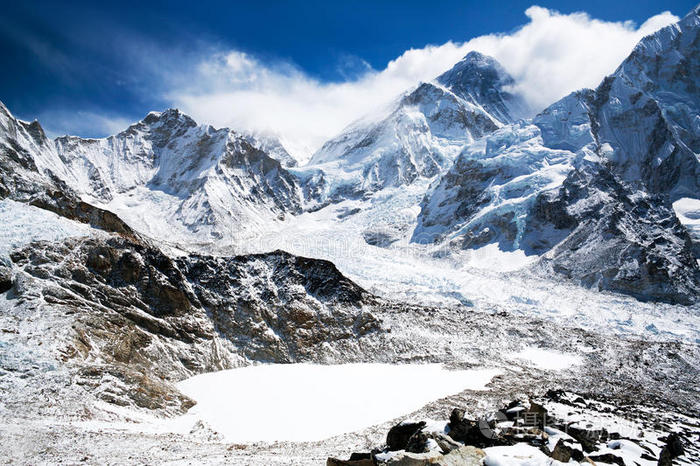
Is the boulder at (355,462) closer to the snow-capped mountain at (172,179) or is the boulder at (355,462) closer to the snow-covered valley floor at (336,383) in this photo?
the snow-covered valley floor at (336,383)

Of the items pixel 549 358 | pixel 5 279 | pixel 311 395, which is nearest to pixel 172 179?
pixel 5 279

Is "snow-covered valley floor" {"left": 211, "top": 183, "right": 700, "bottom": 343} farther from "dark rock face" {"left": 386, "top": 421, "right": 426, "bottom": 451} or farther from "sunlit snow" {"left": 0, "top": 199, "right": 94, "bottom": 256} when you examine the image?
"dark rock face" {"left": 386, "top": 421, "right": 426, "bottom": 451}

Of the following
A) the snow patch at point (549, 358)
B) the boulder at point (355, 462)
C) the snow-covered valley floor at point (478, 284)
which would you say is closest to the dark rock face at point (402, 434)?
the boulder at point (355, 462)

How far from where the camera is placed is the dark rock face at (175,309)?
109ft

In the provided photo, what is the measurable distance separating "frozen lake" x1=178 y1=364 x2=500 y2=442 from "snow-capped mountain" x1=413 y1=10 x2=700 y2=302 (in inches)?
3110

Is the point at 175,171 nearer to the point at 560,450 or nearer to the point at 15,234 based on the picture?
the point at 15,234

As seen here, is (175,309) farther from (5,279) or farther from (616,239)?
(616,239)

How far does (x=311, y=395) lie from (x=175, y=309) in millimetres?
16106

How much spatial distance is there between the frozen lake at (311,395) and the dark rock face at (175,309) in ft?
8.50

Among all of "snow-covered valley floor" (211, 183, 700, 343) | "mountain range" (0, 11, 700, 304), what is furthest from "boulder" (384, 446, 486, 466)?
"mountain range" (0, 11, 700, 304)

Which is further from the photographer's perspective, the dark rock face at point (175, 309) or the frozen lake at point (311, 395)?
the dark rock face at point (175, 309)

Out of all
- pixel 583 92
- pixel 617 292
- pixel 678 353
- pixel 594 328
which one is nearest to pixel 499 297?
pixel 594 328

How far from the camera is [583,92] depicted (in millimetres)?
189125

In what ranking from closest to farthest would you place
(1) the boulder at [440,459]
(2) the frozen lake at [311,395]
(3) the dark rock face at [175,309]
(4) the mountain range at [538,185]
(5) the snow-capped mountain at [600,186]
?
(1) the boulder at [440,459] < (2) the frozen lake at [311,395] < (3) the dark rock face at [175,309] < (5) the snow-capped mountain at [600,186] < (4) the mountain range at [538,185]
